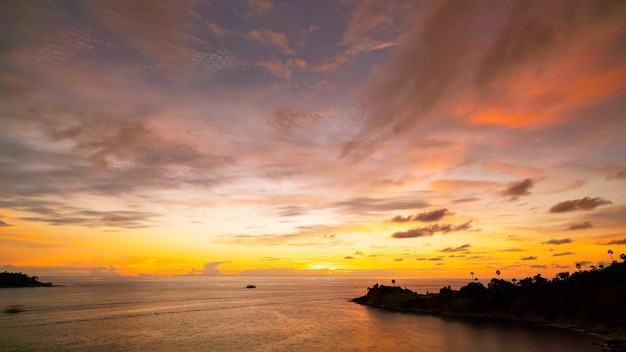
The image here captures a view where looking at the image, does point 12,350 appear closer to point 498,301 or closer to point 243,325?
point 243,325

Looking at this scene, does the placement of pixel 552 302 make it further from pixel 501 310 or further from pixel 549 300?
pixel 501 310

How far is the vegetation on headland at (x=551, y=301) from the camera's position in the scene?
97.8 m

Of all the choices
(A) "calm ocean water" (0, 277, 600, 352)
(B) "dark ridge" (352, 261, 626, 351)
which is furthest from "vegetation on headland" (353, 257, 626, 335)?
(A) "calm ocean water" (0, 277, 600, 352)

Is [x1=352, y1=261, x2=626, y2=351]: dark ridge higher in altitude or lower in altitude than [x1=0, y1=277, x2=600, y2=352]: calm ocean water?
higher

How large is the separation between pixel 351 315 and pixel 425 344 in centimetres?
6464

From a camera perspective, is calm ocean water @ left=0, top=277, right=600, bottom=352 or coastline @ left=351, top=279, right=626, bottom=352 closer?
calm ocean water @ left=0, top=277, right=600, bottom=352

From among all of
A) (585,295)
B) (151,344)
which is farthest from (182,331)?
(585,295)

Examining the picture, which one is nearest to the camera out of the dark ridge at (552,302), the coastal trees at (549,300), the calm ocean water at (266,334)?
the calm ocean water at (266,334)

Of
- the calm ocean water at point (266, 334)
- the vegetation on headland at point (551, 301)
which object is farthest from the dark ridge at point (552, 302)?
the calm ocean water at point (266, 334)

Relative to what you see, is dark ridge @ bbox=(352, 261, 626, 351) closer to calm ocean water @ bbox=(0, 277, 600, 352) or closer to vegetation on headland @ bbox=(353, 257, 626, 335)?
vegetation on headland @ bbox=(353, 257, 626, 335)

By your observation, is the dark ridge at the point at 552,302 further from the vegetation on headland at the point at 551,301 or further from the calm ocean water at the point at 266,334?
the calm ocean water at the point at 266,334

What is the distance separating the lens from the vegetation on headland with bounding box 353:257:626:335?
3848 inches

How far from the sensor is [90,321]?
116 meters

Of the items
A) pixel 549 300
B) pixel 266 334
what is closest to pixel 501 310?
pixel 549 300
